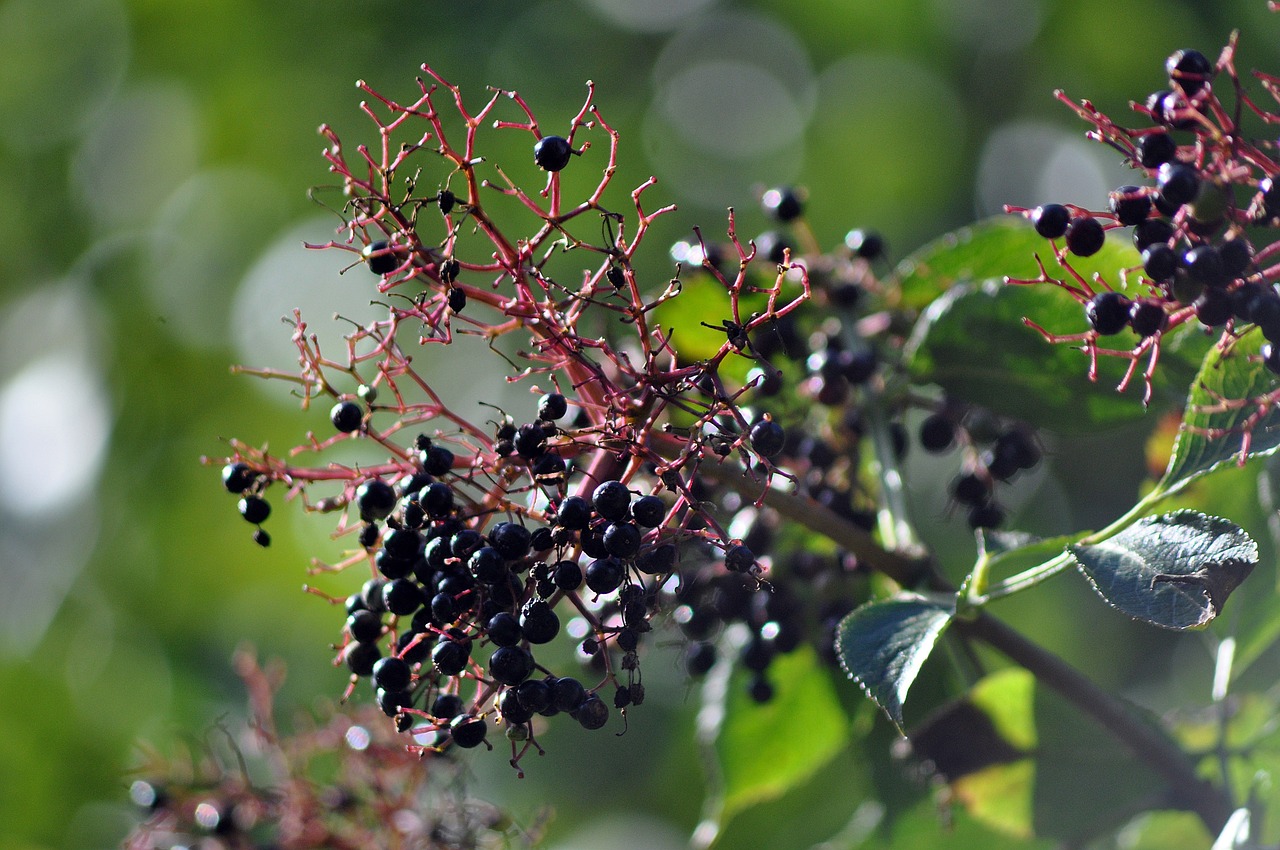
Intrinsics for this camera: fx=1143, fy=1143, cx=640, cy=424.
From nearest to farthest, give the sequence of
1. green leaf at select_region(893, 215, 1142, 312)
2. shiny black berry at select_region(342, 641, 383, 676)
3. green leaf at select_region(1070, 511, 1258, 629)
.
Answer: green leaf at select_region(1070, 511, 1258, 629) < shiny black berry at select_region(342, 641, 383, 676) < green leaf at select_region(893, 215, 1142, 312)

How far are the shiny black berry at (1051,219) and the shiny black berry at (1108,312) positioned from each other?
3.0 inches

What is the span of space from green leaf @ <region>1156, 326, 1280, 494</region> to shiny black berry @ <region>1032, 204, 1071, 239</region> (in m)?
0.18

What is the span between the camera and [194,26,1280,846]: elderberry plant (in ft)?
3.20

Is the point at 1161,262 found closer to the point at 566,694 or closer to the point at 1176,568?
the point at 1176,568

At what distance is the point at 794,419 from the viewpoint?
1.42 metres

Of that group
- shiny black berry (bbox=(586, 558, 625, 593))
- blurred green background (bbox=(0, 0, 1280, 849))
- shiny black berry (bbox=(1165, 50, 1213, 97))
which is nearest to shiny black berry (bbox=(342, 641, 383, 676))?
shiny black berry (bbox=(586, 558, 625, 593))

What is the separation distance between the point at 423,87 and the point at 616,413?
14.5 inches

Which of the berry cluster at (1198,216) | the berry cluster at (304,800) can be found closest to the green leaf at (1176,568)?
the berry cluster at (1198,216)

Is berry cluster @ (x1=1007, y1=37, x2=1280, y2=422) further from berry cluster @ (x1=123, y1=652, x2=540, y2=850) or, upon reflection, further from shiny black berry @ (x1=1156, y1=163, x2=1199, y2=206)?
berry cluster @ (x1=123, y1=652, x2=540, y2=850)

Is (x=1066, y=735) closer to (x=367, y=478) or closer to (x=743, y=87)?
(x=367, y=478)

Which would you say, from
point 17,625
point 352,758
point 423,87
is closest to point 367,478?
point 423,87

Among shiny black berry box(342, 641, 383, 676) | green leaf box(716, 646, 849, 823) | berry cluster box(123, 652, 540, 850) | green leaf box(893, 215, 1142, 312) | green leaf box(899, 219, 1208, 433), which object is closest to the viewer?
shiny black berry box(342, 641, 383, 676)

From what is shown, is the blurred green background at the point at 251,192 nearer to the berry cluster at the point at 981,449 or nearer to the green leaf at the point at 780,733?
the green leaf at the point at 780,733

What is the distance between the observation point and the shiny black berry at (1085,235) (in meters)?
1.06
